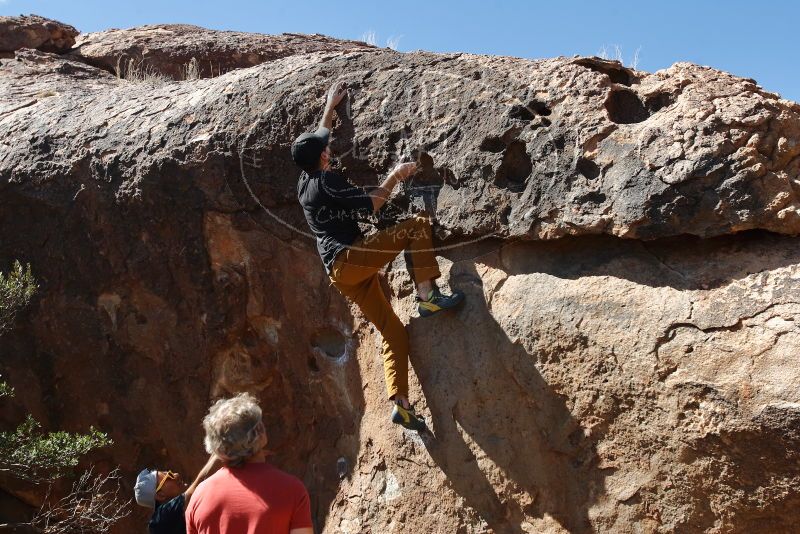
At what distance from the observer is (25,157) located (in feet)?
19.3

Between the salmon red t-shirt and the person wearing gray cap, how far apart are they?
144mm

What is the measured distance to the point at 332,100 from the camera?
4.70m

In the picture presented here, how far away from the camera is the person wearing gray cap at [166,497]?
3045 millimetres

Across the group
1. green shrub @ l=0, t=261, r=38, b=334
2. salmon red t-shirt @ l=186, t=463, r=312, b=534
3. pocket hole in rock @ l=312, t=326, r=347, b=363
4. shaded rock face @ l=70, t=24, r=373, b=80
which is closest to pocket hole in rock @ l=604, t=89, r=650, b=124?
pocket hole in rock @ l=312, t=326, r=347, b=363

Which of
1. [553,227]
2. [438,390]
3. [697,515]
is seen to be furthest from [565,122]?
[697,515]

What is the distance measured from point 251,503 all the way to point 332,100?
2.55m

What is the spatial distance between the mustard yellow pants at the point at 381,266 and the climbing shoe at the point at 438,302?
0.09 m

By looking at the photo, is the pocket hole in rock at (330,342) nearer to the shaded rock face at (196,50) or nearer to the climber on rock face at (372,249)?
A: the climber on rock face at (372,249)

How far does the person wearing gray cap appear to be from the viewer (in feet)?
9.99

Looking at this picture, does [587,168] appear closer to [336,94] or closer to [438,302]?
[438,302]

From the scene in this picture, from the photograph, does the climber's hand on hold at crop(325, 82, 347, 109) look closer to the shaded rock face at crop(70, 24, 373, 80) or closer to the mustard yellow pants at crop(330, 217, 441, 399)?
the mustard yellow pants at crop(330, 217, 441, 399)

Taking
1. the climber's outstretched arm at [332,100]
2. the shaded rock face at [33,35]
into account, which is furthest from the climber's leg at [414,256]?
the shaded rock face at [33,35]

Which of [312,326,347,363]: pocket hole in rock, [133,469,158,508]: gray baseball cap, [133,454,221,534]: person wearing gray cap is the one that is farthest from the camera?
[312,326,347,363]: pocket hole in rock

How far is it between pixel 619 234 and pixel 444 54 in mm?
1611
